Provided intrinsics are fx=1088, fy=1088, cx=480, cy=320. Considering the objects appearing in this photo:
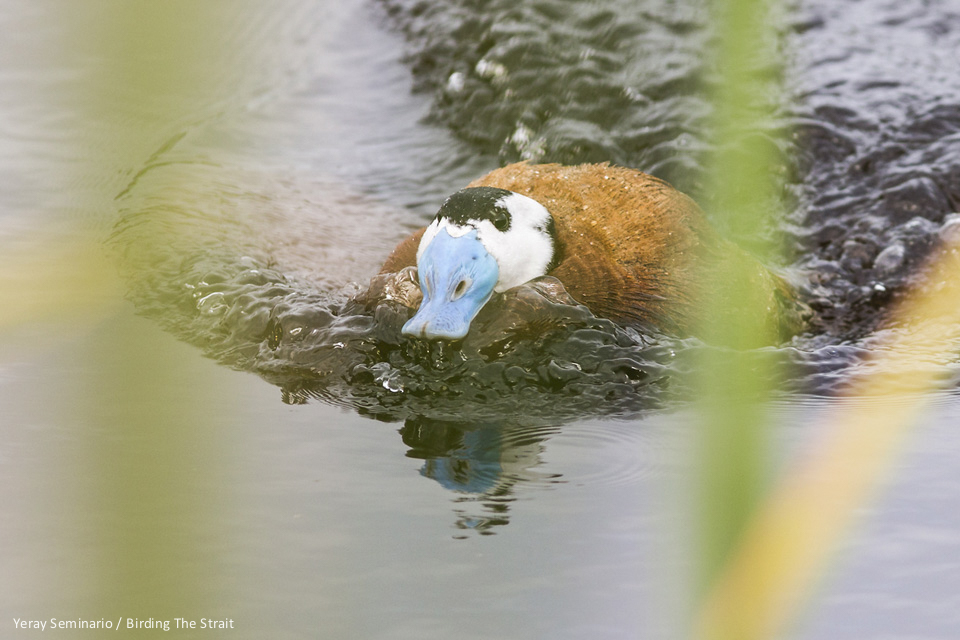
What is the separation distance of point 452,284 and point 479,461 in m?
0.56

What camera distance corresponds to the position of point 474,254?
3.04m

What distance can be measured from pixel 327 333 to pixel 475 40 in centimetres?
335

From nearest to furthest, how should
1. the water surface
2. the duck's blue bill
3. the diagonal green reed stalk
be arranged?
the diagonal green reed stalk < the water surface < the duck's blue bill

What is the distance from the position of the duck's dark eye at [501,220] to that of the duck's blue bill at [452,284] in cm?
8

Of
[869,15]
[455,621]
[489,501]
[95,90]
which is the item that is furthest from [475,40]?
[95,90]

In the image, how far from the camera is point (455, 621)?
185cm

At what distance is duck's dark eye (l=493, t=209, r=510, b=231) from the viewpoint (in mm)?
3111

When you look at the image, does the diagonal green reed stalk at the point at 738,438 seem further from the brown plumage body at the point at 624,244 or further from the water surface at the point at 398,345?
the brown plumage body at the point at 624,244

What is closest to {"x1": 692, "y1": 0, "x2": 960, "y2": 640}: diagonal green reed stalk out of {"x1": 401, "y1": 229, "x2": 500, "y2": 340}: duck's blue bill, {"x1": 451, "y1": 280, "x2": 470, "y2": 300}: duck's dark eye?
{"x1": 401, "y1": 229, "x2": 500, "y2": 340}: duck's blue bill

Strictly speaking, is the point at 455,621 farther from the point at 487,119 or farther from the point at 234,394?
the point at 487,119

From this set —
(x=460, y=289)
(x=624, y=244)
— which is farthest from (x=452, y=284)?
(x=624, y=244)

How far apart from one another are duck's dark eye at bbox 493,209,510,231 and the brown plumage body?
0.69ft

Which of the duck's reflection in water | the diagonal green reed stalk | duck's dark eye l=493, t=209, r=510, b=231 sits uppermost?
duck's dark eye l=493, t=209, r=510, b=231

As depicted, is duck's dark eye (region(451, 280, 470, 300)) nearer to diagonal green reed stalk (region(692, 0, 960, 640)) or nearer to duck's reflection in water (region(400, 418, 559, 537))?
duck's reflection in water (region(400, 418, 559, 537))
